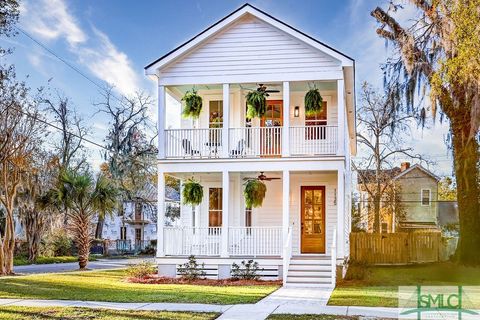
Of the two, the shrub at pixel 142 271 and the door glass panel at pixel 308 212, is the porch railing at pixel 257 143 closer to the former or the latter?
the door glass panel at pixel 308 212

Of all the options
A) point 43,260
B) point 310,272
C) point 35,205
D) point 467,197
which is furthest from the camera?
point 43,260

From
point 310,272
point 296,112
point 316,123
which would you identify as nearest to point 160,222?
point 310,272

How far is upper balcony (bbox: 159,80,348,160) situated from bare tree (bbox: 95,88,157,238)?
16.5 m

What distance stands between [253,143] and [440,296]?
24.4ft

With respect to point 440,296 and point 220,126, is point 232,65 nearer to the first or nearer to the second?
point 220,126

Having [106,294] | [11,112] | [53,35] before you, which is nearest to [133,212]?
[53,35]

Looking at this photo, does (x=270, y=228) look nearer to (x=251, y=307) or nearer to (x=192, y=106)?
(x=192, y=106)

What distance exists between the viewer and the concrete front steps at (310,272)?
48.5 ft

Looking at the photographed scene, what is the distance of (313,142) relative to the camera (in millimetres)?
16891

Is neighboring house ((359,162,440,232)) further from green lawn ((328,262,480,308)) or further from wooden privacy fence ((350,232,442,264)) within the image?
green lawn ((328,262,480,308))

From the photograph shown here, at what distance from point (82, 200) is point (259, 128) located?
306 inches

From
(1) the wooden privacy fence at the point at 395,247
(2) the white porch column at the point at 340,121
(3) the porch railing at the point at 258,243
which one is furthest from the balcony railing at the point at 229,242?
(1) the wooden privacy fence at the point at 395,247

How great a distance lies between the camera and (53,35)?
2353 centimetres

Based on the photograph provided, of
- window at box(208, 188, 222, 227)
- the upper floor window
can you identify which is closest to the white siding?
the upper floor window
